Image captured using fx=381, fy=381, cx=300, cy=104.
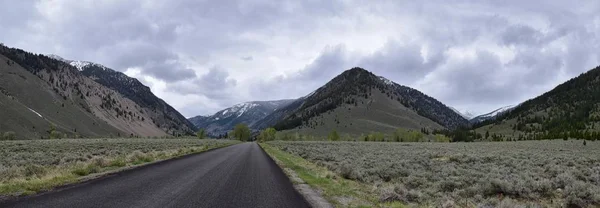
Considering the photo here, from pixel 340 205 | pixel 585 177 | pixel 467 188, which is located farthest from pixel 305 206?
pixel 585 177

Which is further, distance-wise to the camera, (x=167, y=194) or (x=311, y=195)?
(x=311, y=195)

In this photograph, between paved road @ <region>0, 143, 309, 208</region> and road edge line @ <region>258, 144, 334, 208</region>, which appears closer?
paved road @ <region>0, 143, 309, 208</region>

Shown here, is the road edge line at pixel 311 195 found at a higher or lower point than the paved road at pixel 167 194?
lower

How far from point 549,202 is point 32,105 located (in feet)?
777

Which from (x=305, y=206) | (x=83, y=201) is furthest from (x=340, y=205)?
(x=83, y=201)

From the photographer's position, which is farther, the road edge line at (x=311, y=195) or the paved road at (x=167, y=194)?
the road edge line at (x=311, y=195)

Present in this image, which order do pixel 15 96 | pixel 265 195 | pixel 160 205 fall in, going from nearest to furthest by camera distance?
pixel 160 205, pixel 265 195, pixel 15 96

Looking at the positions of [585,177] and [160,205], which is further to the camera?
[585,177]

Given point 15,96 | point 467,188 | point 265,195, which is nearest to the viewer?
point 265,195

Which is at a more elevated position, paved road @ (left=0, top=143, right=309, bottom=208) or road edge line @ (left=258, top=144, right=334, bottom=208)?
paved road @ (left=0, top=143, right=309, bottom=208)

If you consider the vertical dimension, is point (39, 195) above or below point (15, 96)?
below

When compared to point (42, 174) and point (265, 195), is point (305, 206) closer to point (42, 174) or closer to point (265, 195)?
point (265, 195)

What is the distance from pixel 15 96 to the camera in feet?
645

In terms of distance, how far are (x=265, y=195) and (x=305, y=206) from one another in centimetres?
209
